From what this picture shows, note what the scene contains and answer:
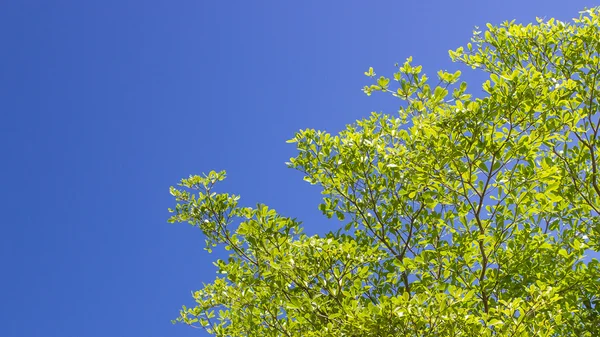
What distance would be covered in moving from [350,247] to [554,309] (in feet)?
7.63

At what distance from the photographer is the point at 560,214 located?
692cm

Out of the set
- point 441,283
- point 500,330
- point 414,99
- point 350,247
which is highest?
point 414,99

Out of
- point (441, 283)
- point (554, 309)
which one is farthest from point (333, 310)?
point (554, 309)

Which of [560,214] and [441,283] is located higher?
[560,214]

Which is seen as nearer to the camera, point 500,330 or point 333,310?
point 500,330

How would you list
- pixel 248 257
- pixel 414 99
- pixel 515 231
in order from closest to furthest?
pixel 515 231 → pixel 414 99 → pixel 248 257

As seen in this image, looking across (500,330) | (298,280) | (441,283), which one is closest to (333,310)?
(298,280)

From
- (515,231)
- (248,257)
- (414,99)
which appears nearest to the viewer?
(515,231)

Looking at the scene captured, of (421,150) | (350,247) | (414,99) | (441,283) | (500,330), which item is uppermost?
(414,99)

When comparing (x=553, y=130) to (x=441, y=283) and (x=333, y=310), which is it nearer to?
(x=441, y=283)

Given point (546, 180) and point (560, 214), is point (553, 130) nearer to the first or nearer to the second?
point (546, 180)

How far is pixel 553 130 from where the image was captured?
6.00 meters

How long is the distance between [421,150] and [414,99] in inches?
40.1

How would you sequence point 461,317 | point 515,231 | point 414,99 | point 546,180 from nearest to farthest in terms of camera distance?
point 461,317 → point 546,180 → point 515,231 → point 414,99
